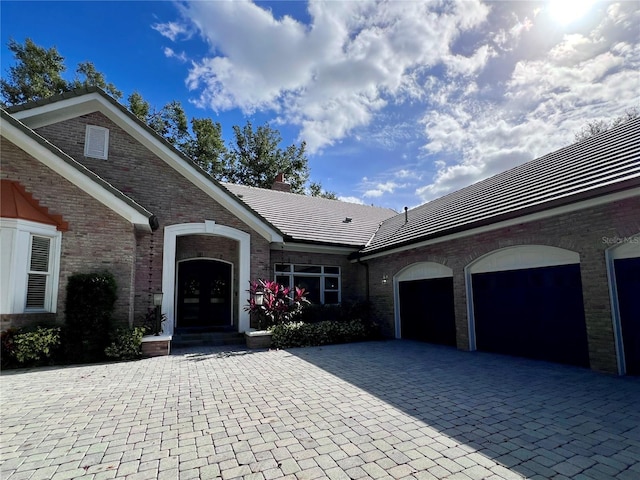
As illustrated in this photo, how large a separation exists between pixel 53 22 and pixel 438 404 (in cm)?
1334

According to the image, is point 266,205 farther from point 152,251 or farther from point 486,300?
point 486,300

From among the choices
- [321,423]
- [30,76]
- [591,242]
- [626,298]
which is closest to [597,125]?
[591,242]

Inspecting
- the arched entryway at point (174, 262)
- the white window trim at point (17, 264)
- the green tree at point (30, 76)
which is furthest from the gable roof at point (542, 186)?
the green tree at point (30, 76)

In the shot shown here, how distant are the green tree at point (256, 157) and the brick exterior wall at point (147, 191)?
2044cm

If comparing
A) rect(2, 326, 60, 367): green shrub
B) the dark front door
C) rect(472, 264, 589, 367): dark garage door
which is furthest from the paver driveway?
the dark front door

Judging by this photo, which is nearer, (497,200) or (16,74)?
(497,200)

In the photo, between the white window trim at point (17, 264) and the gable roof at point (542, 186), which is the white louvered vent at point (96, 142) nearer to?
the white window trim at point (17, 264)

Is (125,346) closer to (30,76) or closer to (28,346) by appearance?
(28,346)

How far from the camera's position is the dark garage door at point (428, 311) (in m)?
10.4

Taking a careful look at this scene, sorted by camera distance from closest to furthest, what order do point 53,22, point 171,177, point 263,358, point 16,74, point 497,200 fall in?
point 263,358
point 53,22
point 497,200
point 171,177
point 16,74

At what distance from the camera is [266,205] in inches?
618

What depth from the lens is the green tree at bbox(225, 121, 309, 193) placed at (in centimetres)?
3166

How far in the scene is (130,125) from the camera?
420 inches

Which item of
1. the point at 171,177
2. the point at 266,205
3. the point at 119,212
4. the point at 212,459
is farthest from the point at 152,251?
the point at 212,459
